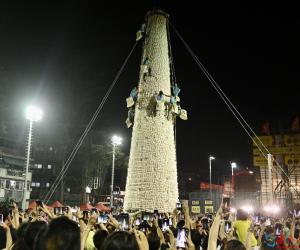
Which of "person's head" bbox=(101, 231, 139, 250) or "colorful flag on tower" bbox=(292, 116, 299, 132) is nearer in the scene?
"person's head" bbox=(101, 231, 139, 250)

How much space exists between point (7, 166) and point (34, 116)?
3206 cm

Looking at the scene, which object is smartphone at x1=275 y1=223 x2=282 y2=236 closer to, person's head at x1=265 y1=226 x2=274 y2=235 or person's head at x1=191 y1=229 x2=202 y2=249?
person's head at x1=265 y1=226 x2=274 y2=235

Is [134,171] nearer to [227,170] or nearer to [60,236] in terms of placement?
[60,236]

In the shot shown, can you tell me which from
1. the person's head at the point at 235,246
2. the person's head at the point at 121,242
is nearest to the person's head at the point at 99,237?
the person's head at the point at 235,246

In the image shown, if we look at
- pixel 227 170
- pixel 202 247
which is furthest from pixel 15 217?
pixel 227 170

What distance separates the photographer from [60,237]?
2.97m

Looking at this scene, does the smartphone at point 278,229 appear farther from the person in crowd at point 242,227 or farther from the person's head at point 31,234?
the person's head at point 31,234

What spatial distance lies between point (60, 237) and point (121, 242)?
1.67 ft

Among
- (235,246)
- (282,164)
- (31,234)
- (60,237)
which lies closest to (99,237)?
(31,234)

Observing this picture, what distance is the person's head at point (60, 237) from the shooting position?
2.94 meters

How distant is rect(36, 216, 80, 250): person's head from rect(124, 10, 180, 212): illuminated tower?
16158mm

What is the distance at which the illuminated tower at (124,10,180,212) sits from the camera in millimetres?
19141

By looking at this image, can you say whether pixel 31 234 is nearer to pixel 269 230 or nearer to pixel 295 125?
pixel 269 230

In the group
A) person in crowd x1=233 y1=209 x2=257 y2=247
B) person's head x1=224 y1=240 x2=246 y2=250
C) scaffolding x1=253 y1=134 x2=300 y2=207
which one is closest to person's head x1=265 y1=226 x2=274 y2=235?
person in crowd x1=233 y1=209 x2=257 y2=247
